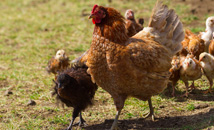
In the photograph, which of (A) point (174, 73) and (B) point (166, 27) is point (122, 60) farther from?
(A) point (174, 73)

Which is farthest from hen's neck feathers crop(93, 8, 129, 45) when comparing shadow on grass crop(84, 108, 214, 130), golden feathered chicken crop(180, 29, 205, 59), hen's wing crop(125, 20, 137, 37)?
golden feathered chicken crop(180, 29, 205, 59)

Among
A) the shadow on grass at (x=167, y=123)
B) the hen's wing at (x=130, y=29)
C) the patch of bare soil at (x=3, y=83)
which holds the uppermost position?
the hen's wing at (x=130, y=29)

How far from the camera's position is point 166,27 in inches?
187

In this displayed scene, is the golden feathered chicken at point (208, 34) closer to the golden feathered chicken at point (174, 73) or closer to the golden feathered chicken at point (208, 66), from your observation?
the golden feathered chicken at point (208, 66)

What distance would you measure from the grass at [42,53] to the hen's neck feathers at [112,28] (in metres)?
1.44

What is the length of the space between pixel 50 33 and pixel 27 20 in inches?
81.8

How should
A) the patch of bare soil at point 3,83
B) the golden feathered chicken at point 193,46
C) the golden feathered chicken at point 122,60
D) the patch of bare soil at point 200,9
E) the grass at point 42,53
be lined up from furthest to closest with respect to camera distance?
the patch of bare soil at point 200,9, the patch of bare soil at point 3,83, the golden feathered chicken at point 193,46, the grass at point 42,53, the golden feathered chicken at point 122,60

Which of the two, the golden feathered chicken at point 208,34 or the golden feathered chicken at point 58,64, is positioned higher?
the golden feathered chicken at point 208,34

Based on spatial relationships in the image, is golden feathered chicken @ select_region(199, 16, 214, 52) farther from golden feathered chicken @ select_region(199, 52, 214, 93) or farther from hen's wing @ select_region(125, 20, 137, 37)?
hen's wing @ select_region(125, 20, 137, 37)

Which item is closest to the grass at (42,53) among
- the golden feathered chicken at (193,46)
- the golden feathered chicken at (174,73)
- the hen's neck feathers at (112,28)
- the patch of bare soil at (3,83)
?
the patch of bare soil at (3,83)

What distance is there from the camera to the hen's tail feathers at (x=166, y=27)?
15.4 ft

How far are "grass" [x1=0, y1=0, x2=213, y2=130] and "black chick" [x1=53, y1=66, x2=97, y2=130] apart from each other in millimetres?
379

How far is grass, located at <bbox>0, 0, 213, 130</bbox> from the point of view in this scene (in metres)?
5.01

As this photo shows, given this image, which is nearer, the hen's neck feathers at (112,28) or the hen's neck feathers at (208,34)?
the hen's neck feathers at (112,28)
